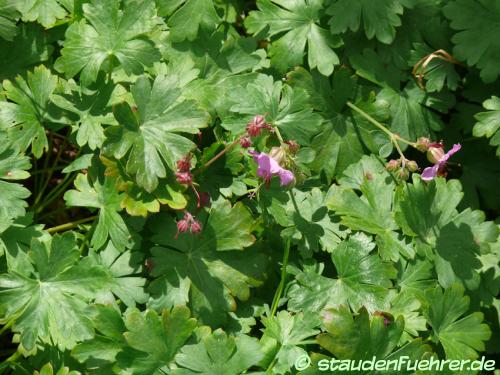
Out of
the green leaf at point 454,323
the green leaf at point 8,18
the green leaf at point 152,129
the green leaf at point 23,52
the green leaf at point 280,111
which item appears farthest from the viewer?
the green leaf at point 23,52

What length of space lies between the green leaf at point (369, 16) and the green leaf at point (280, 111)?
1.21 ft

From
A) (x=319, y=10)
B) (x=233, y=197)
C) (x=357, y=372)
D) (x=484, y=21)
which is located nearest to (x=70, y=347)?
(x=233, y=197)

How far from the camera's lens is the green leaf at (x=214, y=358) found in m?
1.97

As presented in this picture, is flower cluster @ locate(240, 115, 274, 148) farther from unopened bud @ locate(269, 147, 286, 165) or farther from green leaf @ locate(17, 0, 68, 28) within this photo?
green leaf @ locate(17, 0, 68, 28)

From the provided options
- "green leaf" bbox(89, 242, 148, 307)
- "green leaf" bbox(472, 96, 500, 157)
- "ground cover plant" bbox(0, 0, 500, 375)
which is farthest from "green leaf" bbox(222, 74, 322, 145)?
"green leaf" bbox(472, 96, 500, 157)

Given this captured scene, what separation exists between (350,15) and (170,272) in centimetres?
116

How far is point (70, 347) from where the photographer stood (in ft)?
6.91

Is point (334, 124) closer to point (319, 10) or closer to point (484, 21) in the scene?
point (319, 10)

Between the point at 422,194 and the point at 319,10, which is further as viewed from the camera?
the point at 319,10

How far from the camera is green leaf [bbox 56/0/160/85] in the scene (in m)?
2.23

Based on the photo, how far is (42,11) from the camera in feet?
7.97

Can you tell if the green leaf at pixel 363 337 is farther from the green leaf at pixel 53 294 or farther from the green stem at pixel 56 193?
the green stem at pixel 56 193

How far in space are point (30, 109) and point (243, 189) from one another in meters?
0.78

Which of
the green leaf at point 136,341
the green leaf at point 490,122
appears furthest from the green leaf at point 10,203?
the green leaf at point 490,122
